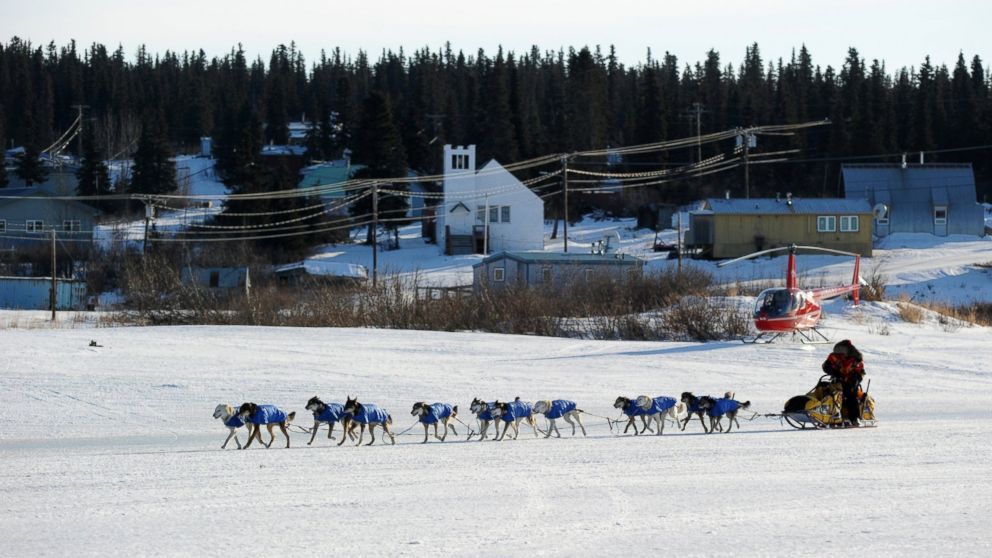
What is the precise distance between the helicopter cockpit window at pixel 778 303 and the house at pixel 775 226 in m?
37.5

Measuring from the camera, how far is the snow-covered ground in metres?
10.2

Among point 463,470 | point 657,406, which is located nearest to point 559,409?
point 657,406

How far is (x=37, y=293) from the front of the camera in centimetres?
6009

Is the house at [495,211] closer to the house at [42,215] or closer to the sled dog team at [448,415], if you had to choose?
the house at [42,215]

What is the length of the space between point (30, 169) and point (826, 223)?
215 ft

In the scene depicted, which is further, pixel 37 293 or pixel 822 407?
pixel 37 293

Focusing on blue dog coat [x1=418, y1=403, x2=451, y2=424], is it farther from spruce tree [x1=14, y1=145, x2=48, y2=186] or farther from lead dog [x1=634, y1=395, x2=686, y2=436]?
spruce tree [x1=14, y1=145, x2=48, y2=186]

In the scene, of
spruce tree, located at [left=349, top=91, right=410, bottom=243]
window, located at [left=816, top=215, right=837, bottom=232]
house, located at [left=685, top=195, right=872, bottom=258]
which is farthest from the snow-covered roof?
window, located at [left=816, top=215, right=837, bottom=232]

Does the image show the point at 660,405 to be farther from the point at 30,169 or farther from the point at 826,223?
the point at 30,169

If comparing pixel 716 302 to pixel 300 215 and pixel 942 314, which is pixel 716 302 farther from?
pixel 300 215

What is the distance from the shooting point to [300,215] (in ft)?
249

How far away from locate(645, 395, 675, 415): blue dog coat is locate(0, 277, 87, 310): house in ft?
155

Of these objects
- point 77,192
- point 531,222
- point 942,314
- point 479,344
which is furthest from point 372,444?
point 77,192

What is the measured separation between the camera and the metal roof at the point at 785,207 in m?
70.1
